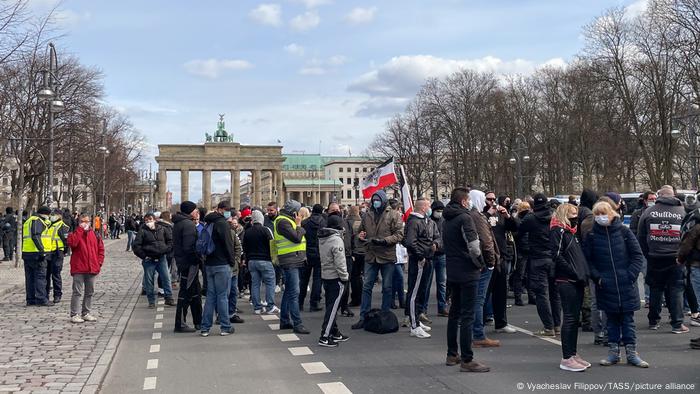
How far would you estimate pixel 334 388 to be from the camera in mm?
7000

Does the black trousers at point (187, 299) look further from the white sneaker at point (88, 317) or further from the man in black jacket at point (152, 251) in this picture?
the man in black jacket at point (152, 251)

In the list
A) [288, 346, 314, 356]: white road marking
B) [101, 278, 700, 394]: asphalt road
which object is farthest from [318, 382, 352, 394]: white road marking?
[288, 346, 314, 356]: white road marking

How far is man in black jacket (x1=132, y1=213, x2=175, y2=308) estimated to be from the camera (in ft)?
45.7

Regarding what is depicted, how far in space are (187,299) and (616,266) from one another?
6.43 meters

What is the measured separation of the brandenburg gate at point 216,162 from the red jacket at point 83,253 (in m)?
82.1

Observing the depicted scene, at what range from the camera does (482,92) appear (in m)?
56.8

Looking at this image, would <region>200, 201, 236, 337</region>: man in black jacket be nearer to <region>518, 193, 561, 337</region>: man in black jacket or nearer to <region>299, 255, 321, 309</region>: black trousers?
<region>299, 255, 321, 309</region>: black trousers

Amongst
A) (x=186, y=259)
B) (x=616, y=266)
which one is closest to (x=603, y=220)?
(x=616, y=266)

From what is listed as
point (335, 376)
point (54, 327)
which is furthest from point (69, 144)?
point (335, 376)

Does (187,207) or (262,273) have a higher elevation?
(187,207)

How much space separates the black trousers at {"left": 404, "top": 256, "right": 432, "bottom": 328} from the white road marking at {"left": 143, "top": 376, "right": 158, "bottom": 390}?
3854 mm

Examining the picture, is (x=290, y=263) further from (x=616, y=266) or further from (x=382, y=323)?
(x=616, y=266)

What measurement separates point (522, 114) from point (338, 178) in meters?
109

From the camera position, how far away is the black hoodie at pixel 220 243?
33.5ft
